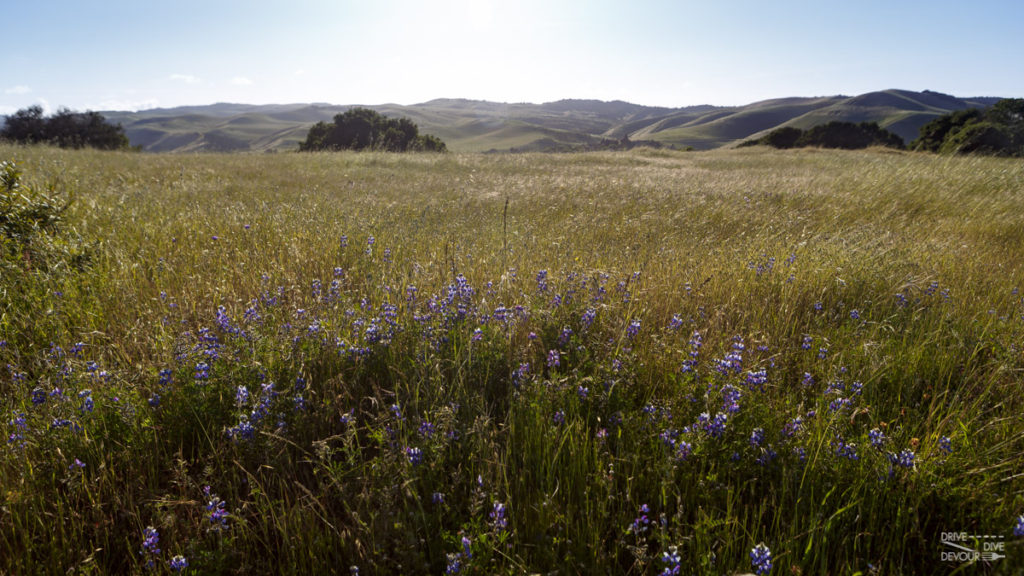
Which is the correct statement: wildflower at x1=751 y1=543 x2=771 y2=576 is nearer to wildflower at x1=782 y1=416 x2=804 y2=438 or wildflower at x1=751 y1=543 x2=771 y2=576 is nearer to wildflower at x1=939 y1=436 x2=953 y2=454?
wildflower at x1=782 y1=416 x2=804 y2=438

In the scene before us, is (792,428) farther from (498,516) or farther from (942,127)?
(942,127)

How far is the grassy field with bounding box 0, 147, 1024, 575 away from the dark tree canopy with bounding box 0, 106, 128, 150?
1128 inches

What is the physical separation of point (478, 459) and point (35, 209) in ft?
14.2

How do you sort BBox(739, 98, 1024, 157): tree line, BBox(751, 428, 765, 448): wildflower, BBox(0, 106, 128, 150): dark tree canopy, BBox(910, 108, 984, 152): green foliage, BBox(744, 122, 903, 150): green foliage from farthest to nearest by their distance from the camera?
BBox(744, 122, 903, 150): green foliage < BBox(910, 108, 984, 152): green foliage < BBox(0, 106, 128, 150): dark tree canopy < BBox(739, 98, 1024, 157): tree line < BBox(751, 428, 765, 448): wildflower

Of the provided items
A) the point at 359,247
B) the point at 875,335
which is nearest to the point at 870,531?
the point at 875,335

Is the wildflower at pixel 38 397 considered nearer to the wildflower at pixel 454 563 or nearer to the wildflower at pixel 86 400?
the wildflower at pixel 86 400

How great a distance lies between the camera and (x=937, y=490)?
160cm

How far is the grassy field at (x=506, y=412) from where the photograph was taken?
4.96 ft

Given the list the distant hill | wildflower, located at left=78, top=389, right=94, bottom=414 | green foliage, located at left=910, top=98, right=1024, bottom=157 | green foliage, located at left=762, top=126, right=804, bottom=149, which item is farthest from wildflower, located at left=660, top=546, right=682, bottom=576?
the distant hill
